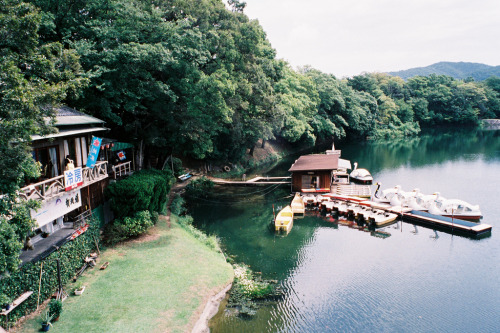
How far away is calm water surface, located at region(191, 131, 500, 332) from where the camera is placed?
15648 millimetres

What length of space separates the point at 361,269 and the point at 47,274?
16614mm

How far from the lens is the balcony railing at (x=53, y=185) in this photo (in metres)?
14.8

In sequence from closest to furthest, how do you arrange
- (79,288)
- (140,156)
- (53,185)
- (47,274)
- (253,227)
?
1. (47,274)
2. (79,288)
3. (53,185)
4. (253,227)
5. (140,156)

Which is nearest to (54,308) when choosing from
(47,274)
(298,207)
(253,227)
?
(47,274)

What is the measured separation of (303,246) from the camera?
79.5 feet

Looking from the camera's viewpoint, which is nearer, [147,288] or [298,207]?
[147,288]

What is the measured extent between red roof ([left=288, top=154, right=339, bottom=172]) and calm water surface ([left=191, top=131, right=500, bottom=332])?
3884mm

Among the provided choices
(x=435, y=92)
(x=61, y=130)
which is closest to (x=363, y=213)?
(x=61, y=130)

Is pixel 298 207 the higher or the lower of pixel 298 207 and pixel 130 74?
the lower

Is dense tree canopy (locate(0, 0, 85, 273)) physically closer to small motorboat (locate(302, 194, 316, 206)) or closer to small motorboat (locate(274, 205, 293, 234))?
small motorboat (locate(274, 205, 293, 234))

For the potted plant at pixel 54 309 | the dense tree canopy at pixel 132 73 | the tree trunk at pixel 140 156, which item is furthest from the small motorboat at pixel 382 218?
the potted plant at pixel 54 309

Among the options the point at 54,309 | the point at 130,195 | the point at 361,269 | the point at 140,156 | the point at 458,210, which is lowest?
the point at 361,269

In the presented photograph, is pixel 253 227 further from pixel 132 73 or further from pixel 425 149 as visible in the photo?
pixel 425 149

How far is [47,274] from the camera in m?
14.5
